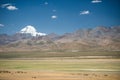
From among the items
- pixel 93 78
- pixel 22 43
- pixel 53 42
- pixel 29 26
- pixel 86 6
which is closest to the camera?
pixel 93 78

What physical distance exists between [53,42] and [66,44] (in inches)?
166

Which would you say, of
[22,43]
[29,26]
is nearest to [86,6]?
[29,26]

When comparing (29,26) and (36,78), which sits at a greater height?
(29,26)

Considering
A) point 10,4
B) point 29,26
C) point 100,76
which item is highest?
point 10,4

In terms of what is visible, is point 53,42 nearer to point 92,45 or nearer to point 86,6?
point 92,45

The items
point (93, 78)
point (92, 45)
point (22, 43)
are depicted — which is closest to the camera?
point (93, 78)

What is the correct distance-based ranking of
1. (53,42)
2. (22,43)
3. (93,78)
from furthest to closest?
(53,42) < (22,43) < (93,78)

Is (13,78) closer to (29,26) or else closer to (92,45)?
(29,26)

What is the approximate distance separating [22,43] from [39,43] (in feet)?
17.7

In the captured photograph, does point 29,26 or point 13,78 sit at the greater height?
point 29,26

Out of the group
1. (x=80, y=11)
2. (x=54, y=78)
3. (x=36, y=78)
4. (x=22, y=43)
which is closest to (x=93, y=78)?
(x=54, y=78)

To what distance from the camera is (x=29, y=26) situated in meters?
25.3

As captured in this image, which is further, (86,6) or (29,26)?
(29,26)

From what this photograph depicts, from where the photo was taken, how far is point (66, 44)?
66125mm
